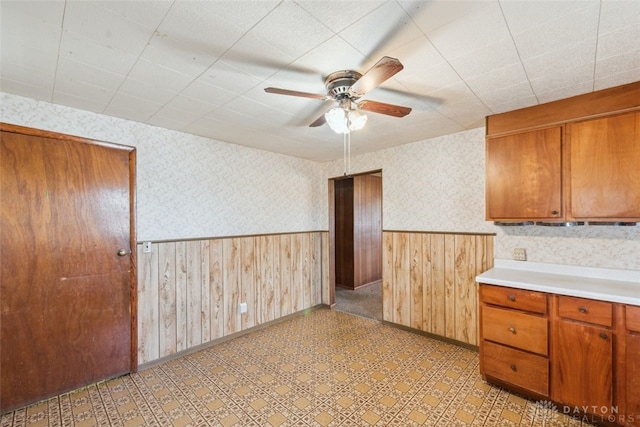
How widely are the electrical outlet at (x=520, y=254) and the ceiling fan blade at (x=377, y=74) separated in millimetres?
2182

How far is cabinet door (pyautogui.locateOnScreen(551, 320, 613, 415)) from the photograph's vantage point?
1.81 metres

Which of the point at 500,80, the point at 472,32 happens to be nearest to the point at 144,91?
the point at 472,32

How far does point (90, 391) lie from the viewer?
90.9 inches

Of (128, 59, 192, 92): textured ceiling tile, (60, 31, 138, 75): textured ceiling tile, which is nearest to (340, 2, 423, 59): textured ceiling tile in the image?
(128, 59, 192, 92): textured ceiling tile

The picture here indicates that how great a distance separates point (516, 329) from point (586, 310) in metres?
0.47

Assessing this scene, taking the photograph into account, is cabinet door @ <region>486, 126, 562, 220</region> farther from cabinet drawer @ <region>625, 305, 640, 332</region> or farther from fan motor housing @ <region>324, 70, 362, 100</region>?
fan motor housing @ <region>324, 70, 362, 100</region>

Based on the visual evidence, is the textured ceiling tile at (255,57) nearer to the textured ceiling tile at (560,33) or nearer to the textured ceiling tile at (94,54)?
the textured ceiling tile at (94,54)

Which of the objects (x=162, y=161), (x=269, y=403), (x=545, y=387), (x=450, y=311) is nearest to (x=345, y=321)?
(x=450, y=311)

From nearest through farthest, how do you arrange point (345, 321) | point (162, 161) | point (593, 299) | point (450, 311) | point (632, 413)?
point (632, 413) → point (593, 299) → point (162, 161) → point (450, 311) → point (345, 321)

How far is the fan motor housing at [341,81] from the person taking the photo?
1737mm

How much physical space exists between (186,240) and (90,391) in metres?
1.43

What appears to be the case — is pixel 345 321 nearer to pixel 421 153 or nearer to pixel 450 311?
pixel 450 311

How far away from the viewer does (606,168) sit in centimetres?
207

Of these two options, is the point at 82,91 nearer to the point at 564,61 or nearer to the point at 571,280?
the point at 564,61
